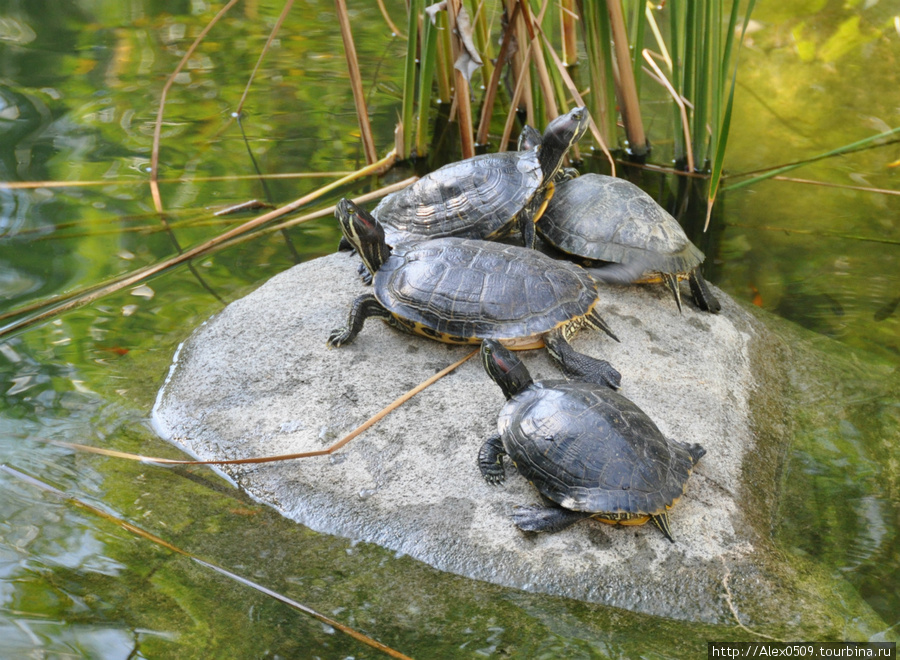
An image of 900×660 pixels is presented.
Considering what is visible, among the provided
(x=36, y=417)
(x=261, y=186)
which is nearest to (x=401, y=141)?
(x=261, y=186)

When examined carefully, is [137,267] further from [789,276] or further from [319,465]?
[789,276]

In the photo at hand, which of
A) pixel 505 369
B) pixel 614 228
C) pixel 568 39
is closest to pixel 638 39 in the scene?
pixel 614 228

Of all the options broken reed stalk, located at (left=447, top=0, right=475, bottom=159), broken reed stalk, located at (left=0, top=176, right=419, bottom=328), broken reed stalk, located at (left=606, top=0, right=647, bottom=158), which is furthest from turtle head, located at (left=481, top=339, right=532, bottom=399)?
broken reed stalk, located at (left=606, top=0, right=647, bottom=158)

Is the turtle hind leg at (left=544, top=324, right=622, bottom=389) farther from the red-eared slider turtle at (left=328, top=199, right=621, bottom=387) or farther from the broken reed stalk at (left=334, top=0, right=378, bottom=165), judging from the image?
the broken reed stalk at (left=334, top=0, right=378, bottom=165)

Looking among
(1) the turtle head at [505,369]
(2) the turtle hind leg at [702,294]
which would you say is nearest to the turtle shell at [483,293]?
(1) the turtle head at [505,369]

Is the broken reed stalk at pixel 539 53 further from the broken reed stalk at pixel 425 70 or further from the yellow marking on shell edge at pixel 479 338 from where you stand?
the yellow marking on shell edge at pixel 479 338

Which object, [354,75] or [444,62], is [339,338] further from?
[444,62]
